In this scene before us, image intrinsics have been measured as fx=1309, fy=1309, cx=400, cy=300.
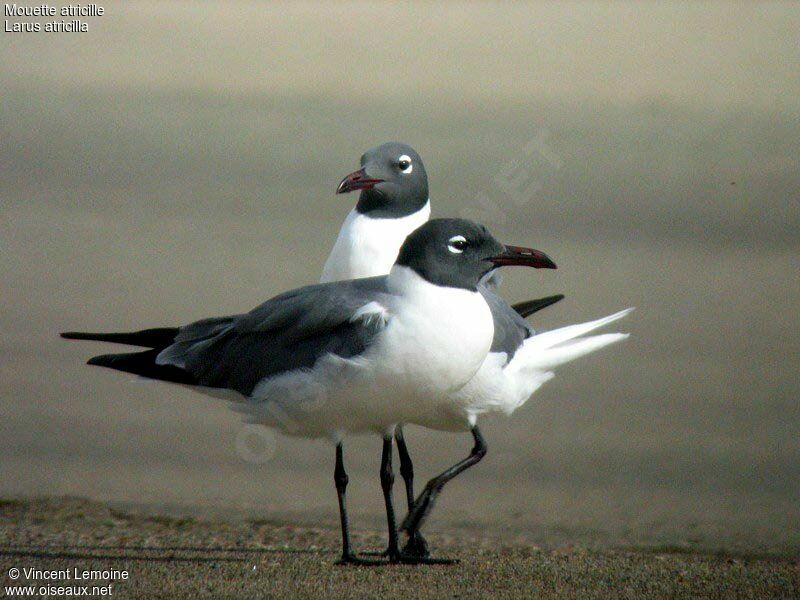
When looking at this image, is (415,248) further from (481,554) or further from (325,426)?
(481,554)

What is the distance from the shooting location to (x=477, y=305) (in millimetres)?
6578

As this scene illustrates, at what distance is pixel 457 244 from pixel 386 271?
1.33 metres

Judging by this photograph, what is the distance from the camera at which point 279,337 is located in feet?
22.9

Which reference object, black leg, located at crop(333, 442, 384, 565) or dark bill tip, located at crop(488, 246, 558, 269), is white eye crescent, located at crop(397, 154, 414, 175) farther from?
black leg, located at crop(333, 442, 384, 565)

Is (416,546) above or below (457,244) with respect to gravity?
below

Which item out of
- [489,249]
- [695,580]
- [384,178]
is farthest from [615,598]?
[384,178]

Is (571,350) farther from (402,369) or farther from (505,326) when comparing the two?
(402,369)

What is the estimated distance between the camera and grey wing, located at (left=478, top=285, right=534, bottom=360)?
7211mm

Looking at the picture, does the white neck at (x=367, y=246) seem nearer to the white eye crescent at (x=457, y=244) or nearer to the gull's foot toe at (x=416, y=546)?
the white eye crescent at (x=457, y=244)

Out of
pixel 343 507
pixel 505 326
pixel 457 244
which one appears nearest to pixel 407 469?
pixel 343 507

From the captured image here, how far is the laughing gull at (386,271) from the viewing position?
711cm

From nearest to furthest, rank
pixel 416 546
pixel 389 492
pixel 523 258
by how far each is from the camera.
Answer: pixel 523 258, pixel 389 492, pixel 416 546

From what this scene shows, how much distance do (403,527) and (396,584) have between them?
23.5 inches

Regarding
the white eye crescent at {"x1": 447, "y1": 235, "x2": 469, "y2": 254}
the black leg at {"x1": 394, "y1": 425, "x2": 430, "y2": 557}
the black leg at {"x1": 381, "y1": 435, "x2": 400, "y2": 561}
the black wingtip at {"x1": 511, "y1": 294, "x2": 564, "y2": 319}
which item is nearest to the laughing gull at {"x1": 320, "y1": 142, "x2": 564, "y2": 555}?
the black wingtip at {"x1": 511, "y1": 294, "x2": 564, "y2": 319}
